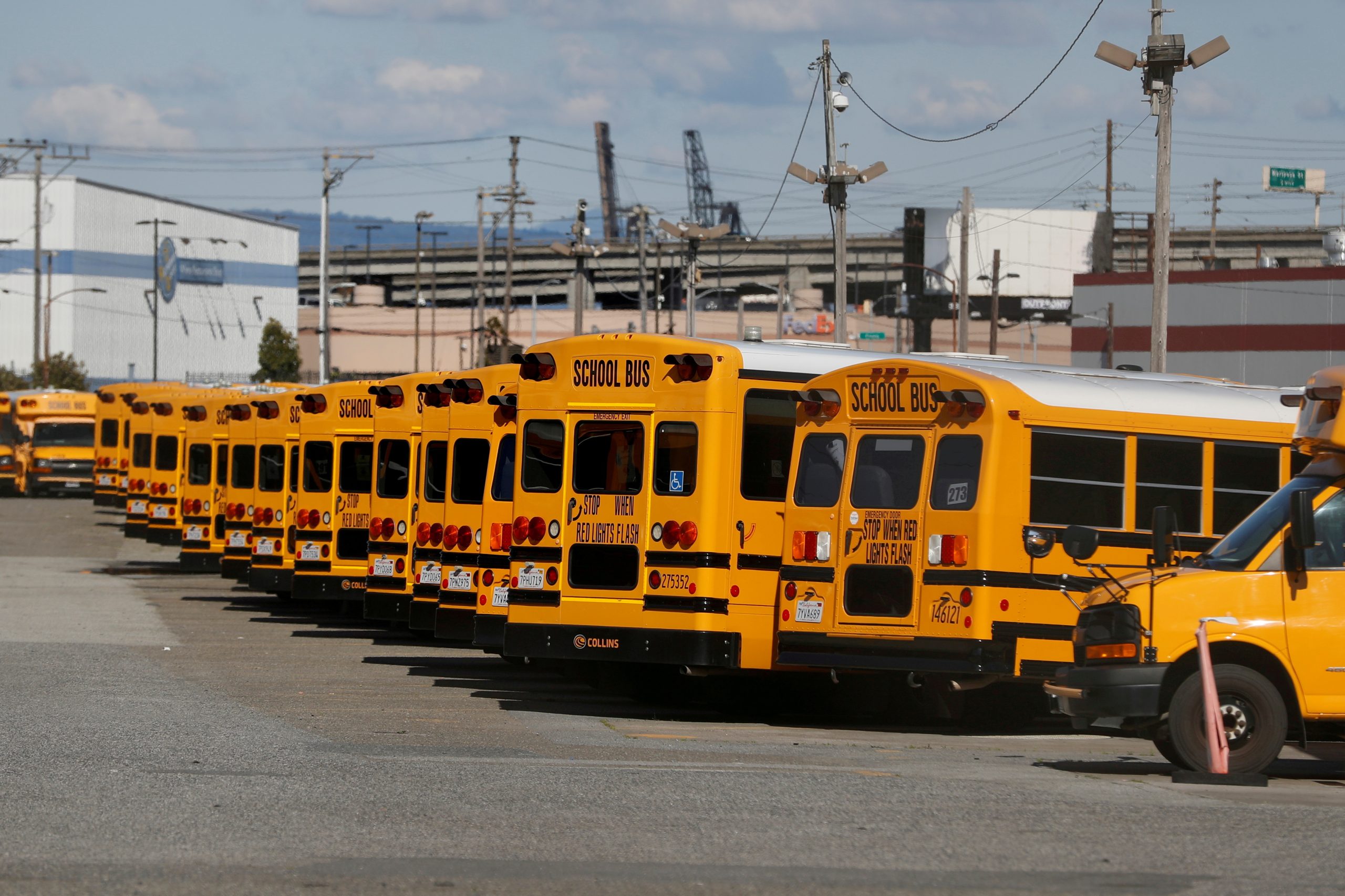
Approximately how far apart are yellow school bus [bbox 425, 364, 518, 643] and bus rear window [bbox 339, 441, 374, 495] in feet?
7.99

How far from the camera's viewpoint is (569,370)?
1409cm

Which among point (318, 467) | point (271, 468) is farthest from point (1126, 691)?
point (271, 468)

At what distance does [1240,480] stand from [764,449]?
12.2 ft

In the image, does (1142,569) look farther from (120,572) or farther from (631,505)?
(120,572)

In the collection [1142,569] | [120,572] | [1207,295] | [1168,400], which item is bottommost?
[120,572]

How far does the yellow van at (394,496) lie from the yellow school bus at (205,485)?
7.81m

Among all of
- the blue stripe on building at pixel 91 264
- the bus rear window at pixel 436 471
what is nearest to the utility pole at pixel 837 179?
the bus rear window at pixel 436 471

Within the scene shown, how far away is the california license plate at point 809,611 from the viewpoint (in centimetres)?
1297

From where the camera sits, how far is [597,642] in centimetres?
1362

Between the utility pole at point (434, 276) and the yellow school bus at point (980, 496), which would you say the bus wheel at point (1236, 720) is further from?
the utility pole at point (434, 276)

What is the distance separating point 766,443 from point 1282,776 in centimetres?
460

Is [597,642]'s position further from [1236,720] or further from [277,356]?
[277,356]

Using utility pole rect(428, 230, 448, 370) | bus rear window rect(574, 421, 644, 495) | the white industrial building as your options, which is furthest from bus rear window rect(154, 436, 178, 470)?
utility pole rect(428, 230, 448, 370)

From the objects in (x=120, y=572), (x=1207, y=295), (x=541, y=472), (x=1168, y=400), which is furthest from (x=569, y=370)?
(x=1207, y=295)
